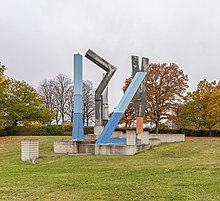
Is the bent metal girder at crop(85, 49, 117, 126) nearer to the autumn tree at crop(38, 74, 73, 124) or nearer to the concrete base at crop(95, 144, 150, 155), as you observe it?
the concrete base at crop(95, 144, 150, 155)

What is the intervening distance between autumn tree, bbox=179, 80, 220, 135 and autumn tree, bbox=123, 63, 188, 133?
4.24ft

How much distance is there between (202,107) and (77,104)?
74.0 ft

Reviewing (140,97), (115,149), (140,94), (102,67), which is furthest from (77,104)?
(140,94)

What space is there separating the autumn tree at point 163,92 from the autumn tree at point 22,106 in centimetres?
1090

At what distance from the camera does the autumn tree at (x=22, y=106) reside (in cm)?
3366

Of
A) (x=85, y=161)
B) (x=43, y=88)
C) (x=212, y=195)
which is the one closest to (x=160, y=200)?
(x=212, y=195)

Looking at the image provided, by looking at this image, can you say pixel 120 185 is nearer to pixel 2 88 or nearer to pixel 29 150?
pixel 29 150

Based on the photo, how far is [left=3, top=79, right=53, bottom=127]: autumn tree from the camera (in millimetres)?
33659

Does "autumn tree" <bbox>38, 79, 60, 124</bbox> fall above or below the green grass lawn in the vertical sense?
above

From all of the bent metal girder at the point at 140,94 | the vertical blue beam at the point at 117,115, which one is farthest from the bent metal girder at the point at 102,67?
the vertical blue beam at the point at 117,115

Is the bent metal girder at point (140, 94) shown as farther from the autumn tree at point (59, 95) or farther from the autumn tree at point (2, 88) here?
the autumn tree at point (59, 95)

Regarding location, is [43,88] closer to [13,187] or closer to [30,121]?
[30,121]

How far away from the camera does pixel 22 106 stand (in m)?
34.1

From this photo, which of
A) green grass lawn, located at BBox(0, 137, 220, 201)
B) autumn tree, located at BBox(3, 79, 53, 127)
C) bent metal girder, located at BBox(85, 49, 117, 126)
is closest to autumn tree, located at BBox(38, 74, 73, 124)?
autumn tree, located at BBox(3, 79, 53, 127)
